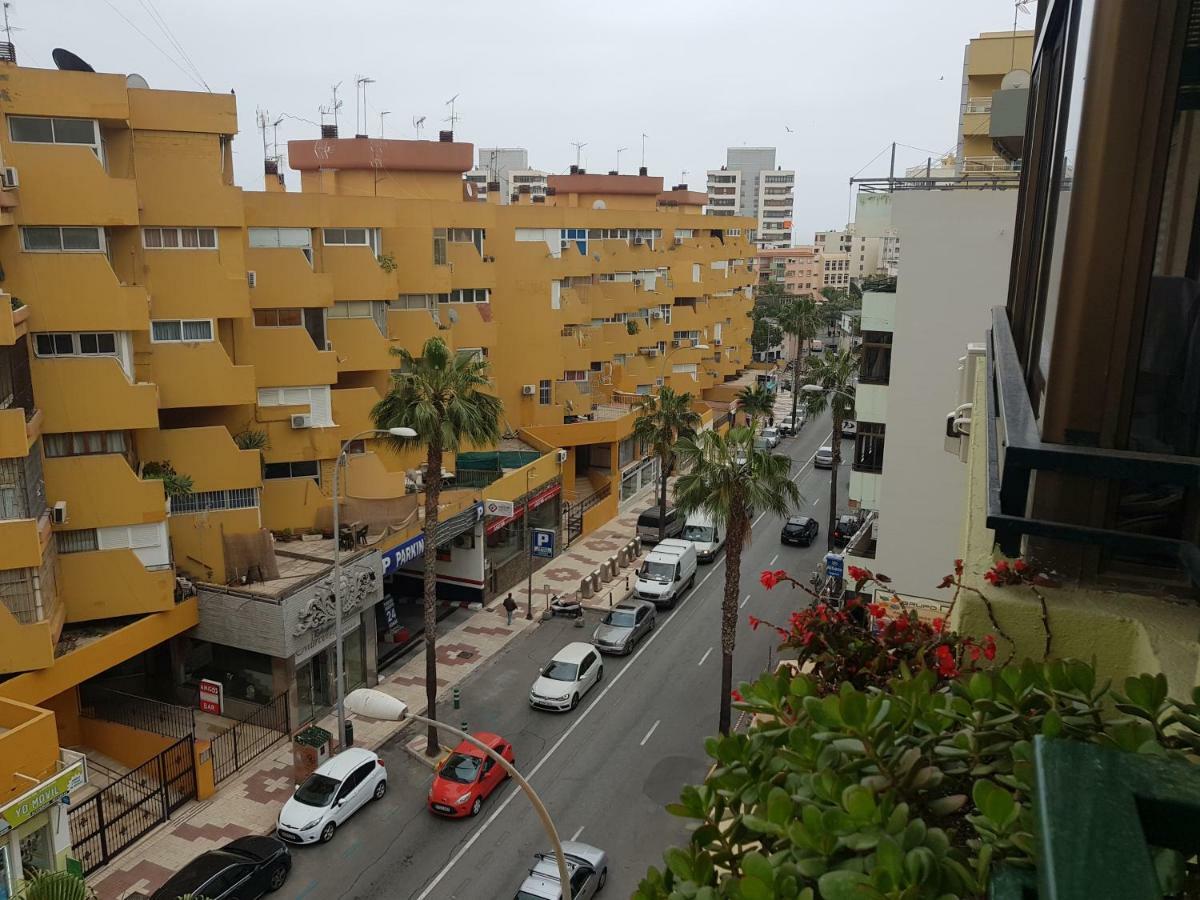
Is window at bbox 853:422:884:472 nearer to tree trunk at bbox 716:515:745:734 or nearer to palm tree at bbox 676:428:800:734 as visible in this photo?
palm tree at bbox 676:428:800:734

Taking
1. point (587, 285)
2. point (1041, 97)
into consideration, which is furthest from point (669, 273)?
point (1041, 97)

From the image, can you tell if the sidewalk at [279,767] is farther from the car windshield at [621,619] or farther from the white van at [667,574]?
the car windshield at [621,619]

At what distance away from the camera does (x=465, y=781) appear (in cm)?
2108

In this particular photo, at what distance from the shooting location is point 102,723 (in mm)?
22547

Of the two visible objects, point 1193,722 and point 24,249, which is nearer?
point 1193,722

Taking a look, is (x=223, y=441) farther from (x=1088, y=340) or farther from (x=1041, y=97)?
(x=1088, y=340)

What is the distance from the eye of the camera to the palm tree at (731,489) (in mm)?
22688

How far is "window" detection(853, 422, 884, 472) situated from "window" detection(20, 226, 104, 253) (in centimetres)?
2133

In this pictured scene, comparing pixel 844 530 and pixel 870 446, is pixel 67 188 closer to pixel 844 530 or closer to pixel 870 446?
pixel 870 446

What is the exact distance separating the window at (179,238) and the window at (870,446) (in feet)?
A: 63.2

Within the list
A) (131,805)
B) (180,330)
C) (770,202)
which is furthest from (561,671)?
(770,202)

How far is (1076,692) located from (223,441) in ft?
80.2

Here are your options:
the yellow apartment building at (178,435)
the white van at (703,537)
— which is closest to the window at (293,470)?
the yellow apartment building at (178,435)

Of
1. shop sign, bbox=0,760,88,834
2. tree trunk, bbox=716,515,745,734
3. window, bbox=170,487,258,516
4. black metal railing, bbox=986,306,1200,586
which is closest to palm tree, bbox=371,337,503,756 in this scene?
window, bbox=170,487,258,516
